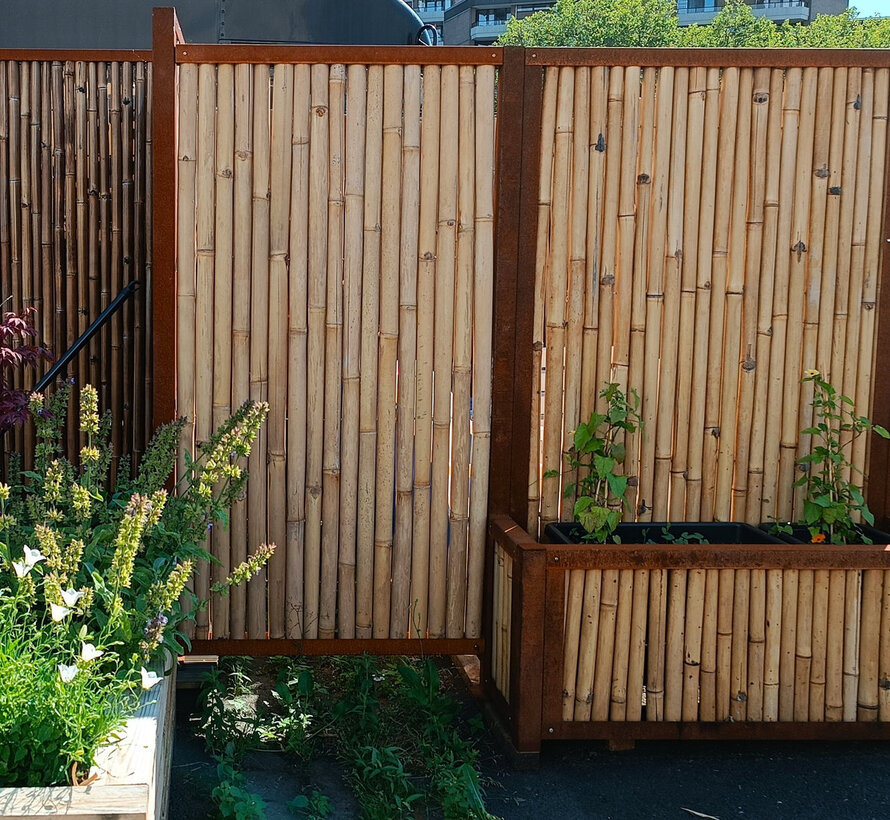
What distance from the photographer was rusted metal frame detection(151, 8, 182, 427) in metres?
3.36

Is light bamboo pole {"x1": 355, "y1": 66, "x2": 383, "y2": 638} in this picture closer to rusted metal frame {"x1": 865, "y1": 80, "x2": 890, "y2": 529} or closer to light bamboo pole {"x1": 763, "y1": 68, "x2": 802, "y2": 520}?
light bamboo pole {"x1": 763, "y1": 68, "x2": 802, "y2": 520}

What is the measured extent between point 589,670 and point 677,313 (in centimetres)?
125

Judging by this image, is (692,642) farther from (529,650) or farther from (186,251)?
(186,251)

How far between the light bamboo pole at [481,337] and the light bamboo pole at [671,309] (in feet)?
1.96

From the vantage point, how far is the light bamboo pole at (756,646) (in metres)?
3.26

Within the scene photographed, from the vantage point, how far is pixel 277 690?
3.59 m

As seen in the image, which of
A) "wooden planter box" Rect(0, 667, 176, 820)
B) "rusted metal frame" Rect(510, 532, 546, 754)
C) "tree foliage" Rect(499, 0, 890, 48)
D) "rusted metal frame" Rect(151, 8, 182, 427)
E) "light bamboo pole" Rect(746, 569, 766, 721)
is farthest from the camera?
"tree foliage" Rect(499, 0, 890, 48)

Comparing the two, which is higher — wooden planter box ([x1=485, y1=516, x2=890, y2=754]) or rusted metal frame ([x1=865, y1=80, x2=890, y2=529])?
rusted metal frame ([x1=865, y1=80, x2=890, y2=529])

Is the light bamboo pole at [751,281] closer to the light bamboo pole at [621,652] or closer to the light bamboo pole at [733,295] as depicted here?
the light bamboo pole at [733,295]

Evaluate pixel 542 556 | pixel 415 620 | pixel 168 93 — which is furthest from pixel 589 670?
pixel 168 93

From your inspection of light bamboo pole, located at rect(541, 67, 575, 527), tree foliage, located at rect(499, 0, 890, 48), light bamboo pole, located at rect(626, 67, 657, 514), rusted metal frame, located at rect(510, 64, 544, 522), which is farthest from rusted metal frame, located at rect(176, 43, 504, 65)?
tree foliage, located at rect(499, 0, 890, 48)

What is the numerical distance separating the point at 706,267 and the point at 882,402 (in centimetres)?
79

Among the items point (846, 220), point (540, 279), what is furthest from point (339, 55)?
point (846, 220)

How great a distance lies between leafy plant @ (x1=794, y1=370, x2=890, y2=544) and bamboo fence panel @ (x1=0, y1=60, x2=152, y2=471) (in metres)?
3.04
